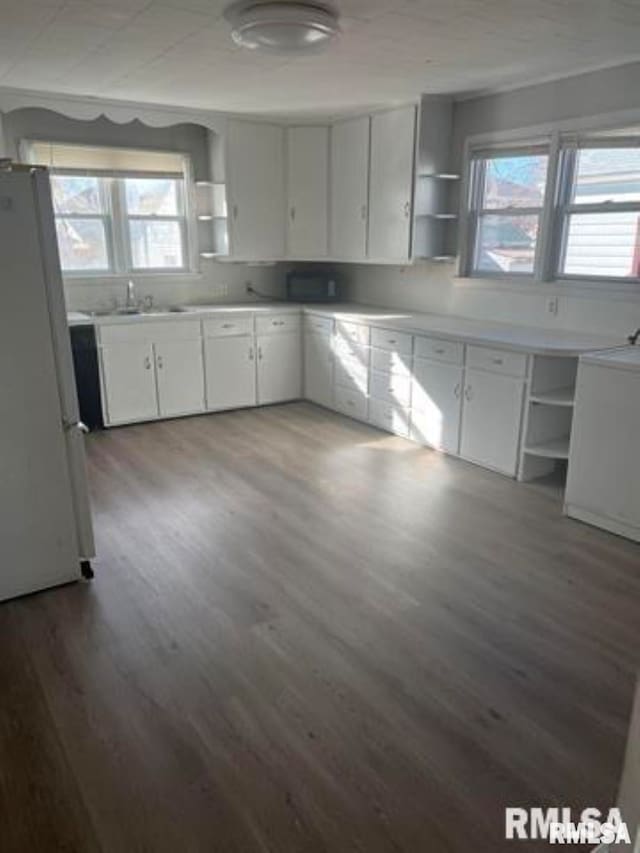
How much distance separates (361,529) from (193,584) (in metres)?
0.96

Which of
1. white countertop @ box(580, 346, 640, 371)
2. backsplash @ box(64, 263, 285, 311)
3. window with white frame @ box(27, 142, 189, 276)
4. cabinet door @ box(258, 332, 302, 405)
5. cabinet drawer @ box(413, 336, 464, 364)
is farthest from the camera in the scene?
cabinet door @ box(258, 332, 302, 405)

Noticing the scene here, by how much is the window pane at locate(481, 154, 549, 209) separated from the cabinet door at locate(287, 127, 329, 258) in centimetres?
153

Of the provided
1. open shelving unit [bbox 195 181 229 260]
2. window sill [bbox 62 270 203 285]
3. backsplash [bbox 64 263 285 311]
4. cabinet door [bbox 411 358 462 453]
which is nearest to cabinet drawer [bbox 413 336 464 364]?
cabinet door [bbox 411 358 462 453]

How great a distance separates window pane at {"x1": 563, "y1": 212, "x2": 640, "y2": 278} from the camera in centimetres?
379

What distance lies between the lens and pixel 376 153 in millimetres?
4977

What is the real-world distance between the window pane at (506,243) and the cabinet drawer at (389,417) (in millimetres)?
1265

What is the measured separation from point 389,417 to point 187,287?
230 cm

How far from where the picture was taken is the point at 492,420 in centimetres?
403

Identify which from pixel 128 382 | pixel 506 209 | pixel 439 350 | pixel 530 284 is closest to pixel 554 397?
pixel 439 350

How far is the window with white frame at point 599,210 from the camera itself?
376 cm

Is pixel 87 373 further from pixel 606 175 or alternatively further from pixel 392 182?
pixel 606 175

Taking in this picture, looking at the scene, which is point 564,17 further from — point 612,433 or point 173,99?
point 173,99

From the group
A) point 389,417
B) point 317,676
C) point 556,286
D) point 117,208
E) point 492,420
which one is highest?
point 117,208

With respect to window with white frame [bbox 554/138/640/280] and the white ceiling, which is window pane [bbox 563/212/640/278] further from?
the white ceiling
